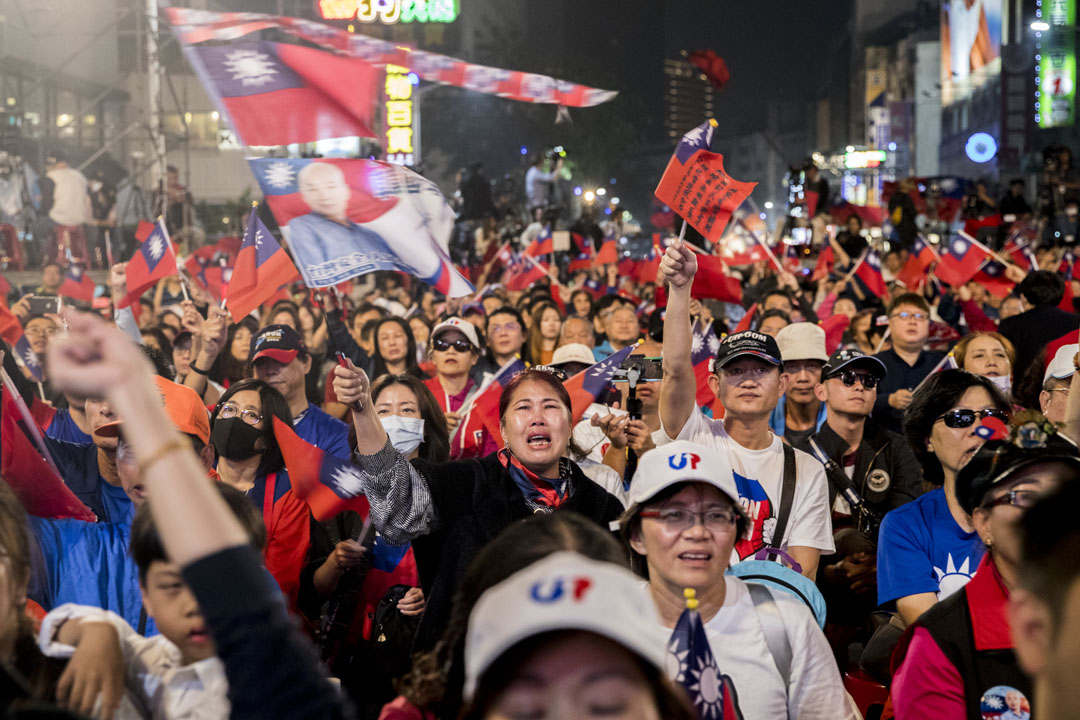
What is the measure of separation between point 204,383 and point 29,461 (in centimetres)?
412

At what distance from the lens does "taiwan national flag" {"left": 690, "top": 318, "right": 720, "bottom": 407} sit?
762cm

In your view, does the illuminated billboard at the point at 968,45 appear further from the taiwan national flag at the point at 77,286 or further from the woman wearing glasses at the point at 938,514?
the woman wearing glasses at the point at 938,514

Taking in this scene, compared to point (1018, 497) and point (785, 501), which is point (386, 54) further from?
point (1018, 497)

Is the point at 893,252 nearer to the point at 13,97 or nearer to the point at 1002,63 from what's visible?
the point at 13,97

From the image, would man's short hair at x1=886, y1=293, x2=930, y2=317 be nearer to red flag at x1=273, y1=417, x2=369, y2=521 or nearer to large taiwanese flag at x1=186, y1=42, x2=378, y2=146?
large taiwanese flag at x1=186, y1=42, x2=378, y2=146

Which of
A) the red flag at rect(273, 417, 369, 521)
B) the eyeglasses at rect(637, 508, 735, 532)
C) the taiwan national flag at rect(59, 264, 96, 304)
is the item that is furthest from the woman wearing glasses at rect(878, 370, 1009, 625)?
the taiwan national flag at rect(59, 264, 96, 304)

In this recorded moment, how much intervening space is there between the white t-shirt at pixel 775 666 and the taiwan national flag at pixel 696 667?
534 mm

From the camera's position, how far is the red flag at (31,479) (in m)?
3.32

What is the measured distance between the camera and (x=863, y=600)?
5.00m

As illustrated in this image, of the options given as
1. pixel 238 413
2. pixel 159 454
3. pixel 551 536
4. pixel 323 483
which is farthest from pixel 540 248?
pixel 159 454

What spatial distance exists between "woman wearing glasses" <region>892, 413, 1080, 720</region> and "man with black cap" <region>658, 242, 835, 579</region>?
54.1 inches

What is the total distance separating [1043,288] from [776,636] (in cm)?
642

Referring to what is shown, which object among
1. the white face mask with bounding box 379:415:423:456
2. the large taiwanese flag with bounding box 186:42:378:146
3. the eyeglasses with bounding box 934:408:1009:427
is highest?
the large taiwanese flag with bounding box 186:42:378:146

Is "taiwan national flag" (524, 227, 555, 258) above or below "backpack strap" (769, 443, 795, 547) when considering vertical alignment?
above
